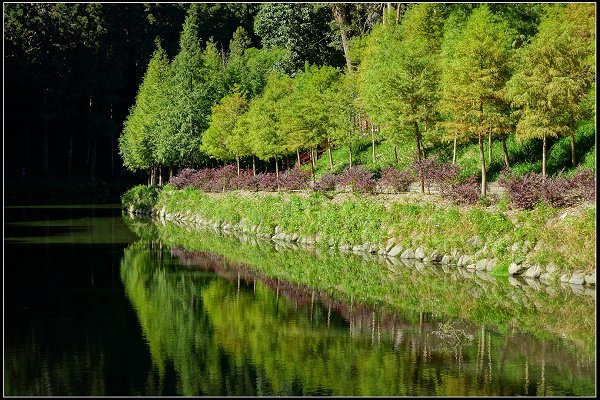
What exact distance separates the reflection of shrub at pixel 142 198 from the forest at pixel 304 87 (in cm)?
418

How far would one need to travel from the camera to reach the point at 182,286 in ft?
76.2

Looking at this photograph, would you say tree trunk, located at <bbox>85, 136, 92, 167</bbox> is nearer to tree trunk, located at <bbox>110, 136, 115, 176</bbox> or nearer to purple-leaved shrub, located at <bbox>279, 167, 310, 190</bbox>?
tree trunk, located at <bbox>110, 136, 115, 176</bbox>

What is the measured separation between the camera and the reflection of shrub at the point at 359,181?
117 ft

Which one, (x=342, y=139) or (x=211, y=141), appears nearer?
(x=342, y=139)

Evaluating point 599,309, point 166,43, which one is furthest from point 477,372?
point 166,43

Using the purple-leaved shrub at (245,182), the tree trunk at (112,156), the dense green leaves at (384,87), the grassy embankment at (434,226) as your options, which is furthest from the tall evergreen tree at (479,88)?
the tree trunk at (112,156)

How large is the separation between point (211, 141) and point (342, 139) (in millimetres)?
13518

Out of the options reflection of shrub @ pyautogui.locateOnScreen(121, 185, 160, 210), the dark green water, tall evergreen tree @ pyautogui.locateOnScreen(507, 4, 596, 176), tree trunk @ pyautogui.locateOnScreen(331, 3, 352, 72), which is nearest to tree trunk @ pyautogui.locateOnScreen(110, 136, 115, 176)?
reflection of shrub @ pyautogui.locateOnScreen(121, 185, 160, 210)

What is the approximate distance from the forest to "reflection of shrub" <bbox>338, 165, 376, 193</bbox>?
2.46m

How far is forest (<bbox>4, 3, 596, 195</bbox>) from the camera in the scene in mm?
30859

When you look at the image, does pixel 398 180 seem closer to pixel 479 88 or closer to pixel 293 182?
pixel 479 88

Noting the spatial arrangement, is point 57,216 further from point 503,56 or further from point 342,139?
point 503,56

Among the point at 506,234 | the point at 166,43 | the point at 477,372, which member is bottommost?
the point at 477,372

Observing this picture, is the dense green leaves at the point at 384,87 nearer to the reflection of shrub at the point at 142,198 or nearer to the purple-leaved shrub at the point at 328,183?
the purple-leaved shrub at the point at 328,183
